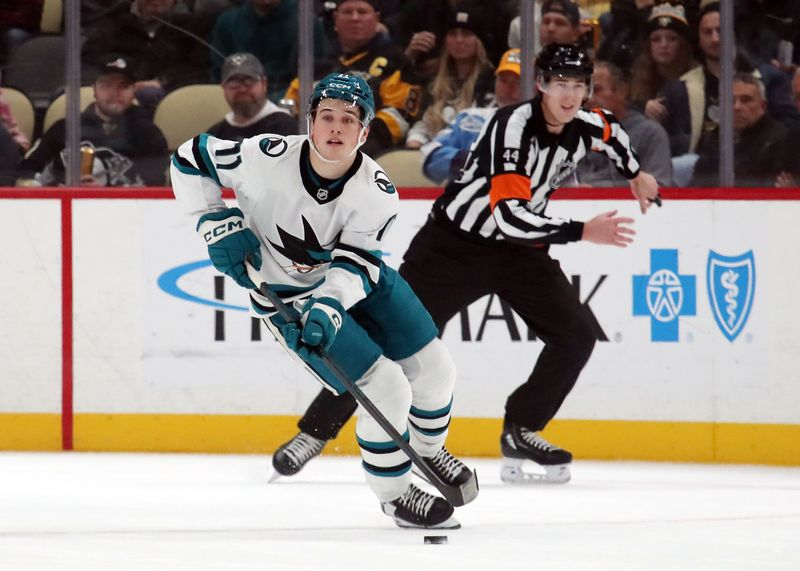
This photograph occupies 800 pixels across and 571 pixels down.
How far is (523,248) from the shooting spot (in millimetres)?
4742

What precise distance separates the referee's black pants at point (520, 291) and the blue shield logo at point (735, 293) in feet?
2.33

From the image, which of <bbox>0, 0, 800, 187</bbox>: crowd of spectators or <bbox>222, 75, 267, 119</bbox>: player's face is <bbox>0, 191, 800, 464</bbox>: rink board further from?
<bbox>222, 75, 267, 119</bbox>: player's face

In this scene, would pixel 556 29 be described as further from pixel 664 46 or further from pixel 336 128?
pixel 336 128

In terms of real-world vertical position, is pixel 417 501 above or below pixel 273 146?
below

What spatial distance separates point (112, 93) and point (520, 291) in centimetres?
185

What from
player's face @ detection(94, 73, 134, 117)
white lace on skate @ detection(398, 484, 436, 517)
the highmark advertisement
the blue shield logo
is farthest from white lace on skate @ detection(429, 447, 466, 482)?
player's face @ detection(94, 73, 134, 117)

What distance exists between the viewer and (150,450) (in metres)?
5.42

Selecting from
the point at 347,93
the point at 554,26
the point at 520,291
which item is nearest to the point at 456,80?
the point at 554,26

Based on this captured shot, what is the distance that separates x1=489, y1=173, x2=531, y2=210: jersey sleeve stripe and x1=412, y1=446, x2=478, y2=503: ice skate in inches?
37.2

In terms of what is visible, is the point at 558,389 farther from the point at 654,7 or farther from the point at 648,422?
the point at 654,7

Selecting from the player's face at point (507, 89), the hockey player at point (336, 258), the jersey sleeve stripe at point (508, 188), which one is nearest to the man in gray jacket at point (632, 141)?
the player's face at point (507, 89)

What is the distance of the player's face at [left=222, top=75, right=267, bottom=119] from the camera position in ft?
18.3

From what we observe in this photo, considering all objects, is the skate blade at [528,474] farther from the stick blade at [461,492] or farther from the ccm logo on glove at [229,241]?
the ccm logo on glove at [229,241]

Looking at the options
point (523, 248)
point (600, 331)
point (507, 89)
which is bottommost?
point (600, 331)
